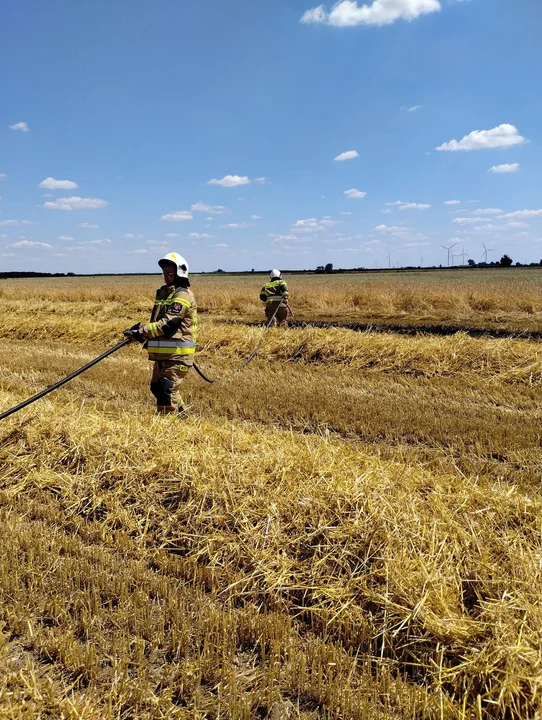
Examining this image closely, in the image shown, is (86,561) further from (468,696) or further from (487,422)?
(487,422)

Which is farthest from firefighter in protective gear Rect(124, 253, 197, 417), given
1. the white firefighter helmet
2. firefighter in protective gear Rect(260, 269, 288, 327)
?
firefighter in protective gear Rect(260, 269, 288, 327)

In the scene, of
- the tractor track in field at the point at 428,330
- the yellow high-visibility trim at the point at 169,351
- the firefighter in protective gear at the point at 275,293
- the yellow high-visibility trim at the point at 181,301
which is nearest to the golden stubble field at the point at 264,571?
the yellow high-visibility trim at the point at 169,351

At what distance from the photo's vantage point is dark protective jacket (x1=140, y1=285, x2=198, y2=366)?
5789 millimetres

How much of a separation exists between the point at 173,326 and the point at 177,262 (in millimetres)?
730

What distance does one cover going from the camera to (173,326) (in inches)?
229

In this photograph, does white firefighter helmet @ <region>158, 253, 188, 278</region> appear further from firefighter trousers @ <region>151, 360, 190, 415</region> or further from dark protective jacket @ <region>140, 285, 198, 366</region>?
firefighter trousers @ <region>151, 360, 190, 415</region>

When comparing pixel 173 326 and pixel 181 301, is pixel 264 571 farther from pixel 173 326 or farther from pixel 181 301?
pixel 181 301

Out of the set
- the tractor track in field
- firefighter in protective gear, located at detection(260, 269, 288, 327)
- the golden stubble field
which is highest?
firefighter in protective gear, located at detection(260, 269, 288, 327)

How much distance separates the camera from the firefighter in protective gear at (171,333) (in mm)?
5773

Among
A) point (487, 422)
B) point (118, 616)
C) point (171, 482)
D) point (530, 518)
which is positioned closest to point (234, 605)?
point (118, 616)

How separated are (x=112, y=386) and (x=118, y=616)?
6229 millimetres

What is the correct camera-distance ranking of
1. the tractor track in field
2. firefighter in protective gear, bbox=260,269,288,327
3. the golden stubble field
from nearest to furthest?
the golden stubble field → firefighter in protective gear, bbox=260,269,288,327 → the tractor track in field

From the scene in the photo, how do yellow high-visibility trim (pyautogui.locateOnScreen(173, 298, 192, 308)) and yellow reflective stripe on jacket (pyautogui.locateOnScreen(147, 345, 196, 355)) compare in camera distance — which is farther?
yellow reflective stripe on jacket (pyautogui.locateOnScreen(147, 345, 196, 355))

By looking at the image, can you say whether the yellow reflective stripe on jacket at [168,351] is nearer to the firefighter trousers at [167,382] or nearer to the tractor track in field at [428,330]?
the firefighter trousers at [167,382]
